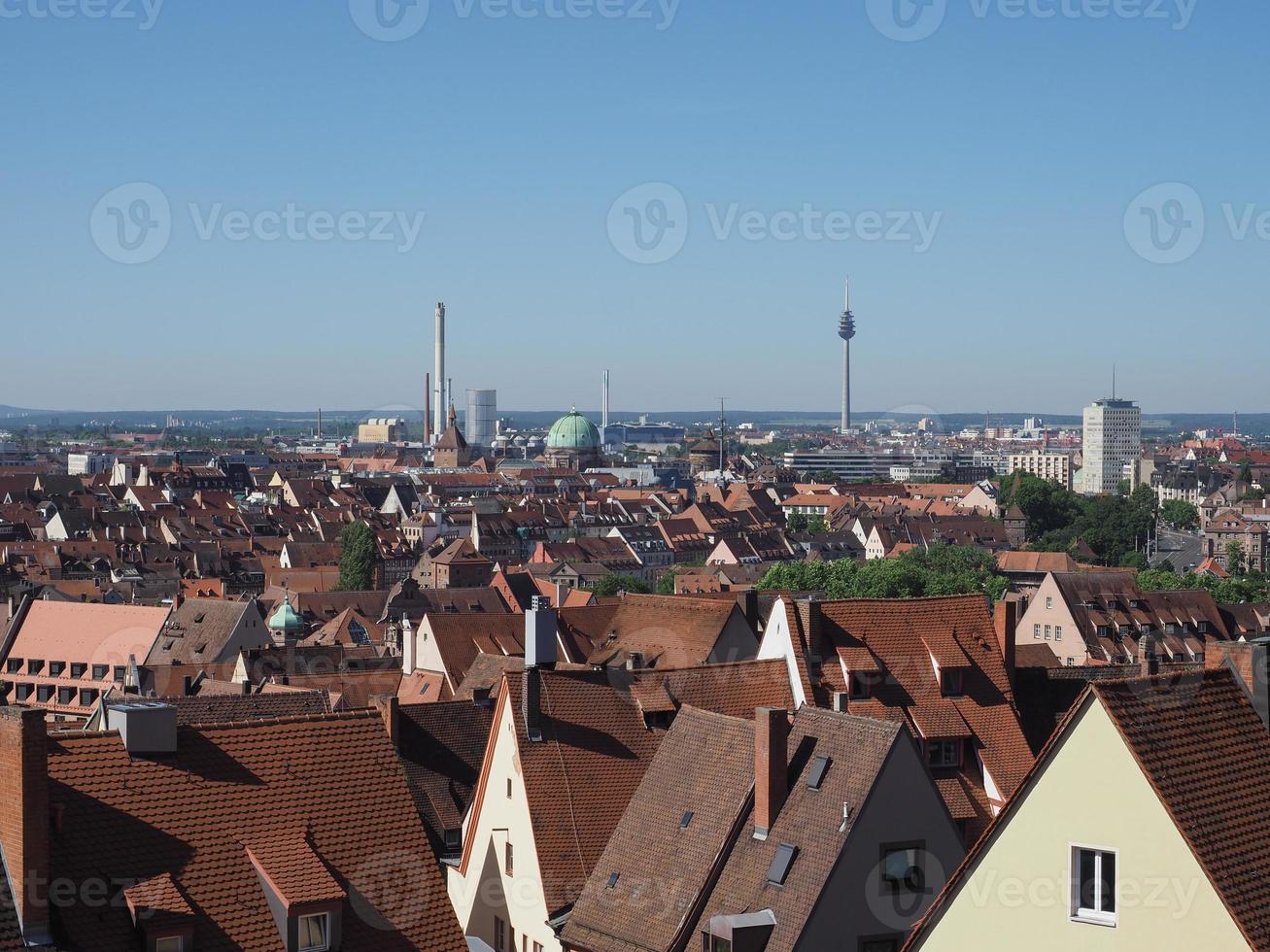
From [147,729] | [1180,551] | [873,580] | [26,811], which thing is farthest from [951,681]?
[1180,551]

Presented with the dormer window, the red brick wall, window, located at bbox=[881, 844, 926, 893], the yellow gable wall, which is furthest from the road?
the red brick wall

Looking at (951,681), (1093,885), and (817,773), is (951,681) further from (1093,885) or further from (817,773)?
(1093,885)

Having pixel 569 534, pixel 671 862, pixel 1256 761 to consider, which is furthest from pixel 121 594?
pixel 1256 761

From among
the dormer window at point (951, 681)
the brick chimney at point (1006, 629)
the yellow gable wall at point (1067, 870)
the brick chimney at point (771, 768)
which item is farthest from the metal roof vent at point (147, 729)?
the brick chimney at point (1006, 629)

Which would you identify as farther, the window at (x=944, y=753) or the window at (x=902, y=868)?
the window at (x=944, y=753)

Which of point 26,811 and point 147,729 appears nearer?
point 26,811

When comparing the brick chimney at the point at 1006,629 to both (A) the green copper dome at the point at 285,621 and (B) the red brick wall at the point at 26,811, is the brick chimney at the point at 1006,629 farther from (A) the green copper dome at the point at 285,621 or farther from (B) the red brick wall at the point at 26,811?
(A) the green copper dome at the point at 285,621
